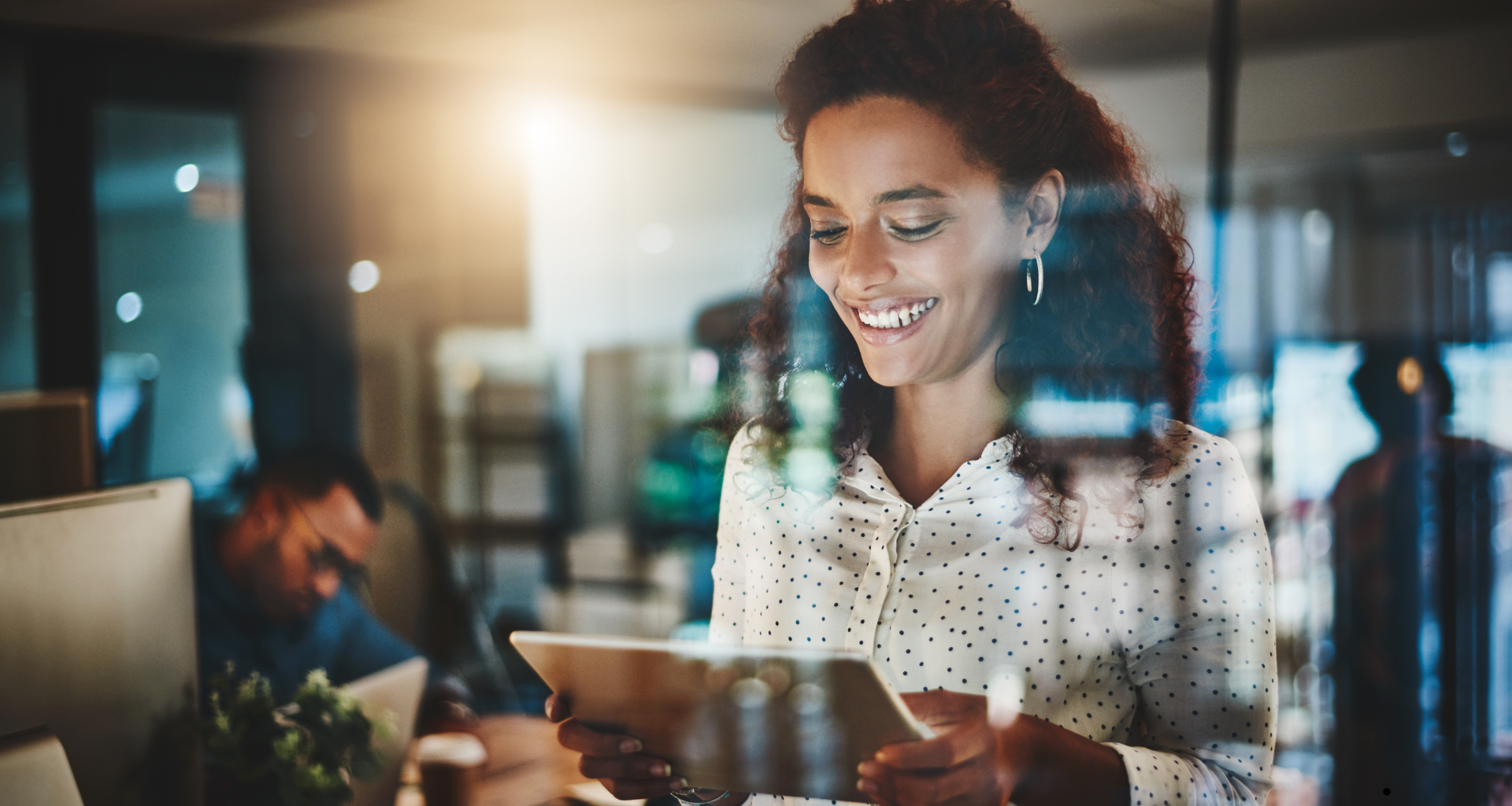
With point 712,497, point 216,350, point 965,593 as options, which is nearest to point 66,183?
point 216,350

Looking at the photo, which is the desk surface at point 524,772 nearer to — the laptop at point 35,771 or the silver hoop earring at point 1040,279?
the laptop at point 35,771

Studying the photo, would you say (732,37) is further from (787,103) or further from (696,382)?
(696,382)

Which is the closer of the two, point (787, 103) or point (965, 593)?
point (965, 593)

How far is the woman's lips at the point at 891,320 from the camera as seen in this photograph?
128 centimetres

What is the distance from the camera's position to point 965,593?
1.25m

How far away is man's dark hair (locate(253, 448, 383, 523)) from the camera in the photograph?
2.49 metres

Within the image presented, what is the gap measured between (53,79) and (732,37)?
2164 millimetres

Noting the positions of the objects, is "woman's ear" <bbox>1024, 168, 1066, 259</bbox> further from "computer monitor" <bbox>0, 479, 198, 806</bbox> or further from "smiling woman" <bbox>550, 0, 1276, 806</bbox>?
"computer monitor" <bbox>0, 479, 198, 806</bbox>

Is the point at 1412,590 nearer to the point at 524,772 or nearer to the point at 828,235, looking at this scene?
the point at 828,235

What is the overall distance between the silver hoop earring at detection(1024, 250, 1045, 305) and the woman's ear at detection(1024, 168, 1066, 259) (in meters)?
0.03

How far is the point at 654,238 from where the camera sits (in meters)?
2.04

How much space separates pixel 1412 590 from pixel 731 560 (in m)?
1.10

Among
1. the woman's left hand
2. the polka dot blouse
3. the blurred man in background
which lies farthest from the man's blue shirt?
the woman's left hand

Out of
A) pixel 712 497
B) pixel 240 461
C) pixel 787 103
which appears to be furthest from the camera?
pixel 240 461
